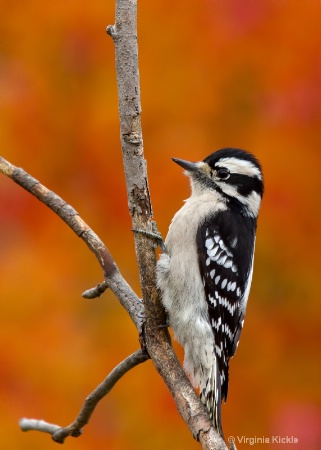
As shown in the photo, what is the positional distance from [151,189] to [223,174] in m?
2.90

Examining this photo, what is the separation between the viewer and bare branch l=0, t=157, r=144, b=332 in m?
3.97

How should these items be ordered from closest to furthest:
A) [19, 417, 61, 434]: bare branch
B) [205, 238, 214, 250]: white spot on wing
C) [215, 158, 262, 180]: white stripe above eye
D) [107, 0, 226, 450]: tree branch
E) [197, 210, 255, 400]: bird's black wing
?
[107, 0, 226, 450]: tree branch, [19, 417, 61, 434]: bare branch, [197, 210, 255, 400]: bird's black wing, [205, 238, 214, 250]: white spot on wing, [215, 158, 262, 180]: white stripe above eye

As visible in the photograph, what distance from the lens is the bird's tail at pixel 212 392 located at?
4.18 meters

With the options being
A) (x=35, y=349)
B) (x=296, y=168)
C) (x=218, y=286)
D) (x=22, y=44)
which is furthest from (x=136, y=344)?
(x=22, y=44)

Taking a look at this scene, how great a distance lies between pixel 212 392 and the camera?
448 centimetres

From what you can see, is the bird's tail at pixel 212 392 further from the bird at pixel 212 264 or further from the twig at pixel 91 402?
Result: the twig at pixel 91 402

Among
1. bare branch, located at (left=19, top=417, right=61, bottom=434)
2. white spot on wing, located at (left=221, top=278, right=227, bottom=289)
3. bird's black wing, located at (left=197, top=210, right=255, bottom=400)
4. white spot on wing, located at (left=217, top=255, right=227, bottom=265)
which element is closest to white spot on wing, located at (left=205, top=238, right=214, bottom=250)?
bird's black wing, located at (left=197, top=210, right=255, bottom=400)

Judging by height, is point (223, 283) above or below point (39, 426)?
above

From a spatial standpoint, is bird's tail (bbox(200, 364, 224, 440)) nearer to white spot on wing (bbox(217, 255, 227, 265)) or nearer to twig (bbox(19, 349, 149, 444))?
twig (bbox(19, 349, 149, 444))

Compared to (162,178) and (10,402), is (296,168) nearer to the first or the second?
(162,178)

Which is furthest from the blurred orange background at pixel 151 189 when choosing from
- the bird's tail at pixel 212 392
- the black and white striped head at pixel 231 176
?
the bird's tail at pixel 212 392

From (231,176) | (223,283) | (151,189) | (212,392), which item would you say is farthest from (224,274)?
(151,189)

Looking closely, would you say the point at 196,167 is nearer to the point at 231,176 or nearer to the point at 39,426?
the point at 231,176

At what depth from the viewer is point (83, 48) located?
9.00m
